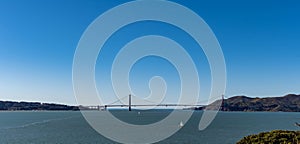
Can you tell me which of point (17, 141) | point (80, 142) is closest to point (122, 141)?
point (80, 142)

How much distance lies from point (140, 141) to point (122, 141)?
3722 mm

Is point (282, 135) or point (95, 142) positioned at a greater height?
point (282, 135)

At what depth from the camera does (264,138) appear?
33156 millimetres

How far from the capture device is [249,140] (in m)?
33.6

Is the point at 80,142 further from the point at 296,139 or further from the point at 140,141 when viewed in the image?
the point at 296,139

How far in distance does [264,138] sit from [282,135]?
92.0 inches

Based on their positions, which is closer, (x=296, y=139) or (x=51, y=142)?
(x=296, y=139)

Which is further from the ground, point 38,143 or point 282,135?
point 282,135

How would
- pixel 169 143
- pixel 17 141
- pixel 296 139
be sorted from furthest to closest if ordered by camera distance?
1. pixel 17 141
2. pixel 169 143
3. pixel 296 139

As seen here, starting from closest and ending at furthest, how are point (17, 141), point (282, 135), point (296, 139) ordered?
point (296, 139) < point (282, 135) < point (17, 141)

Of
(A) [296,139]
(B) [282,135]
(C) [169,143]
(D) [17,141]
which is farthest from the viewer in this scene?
(D) [17,141]

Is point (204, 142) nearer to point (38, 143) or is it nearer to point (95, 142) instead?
point (95, 142)

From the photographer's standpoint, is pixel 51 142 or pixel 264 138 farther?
pixel 51 142

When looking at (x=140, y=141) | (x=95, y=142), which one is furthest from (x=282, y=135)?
(x=95, y=142)
